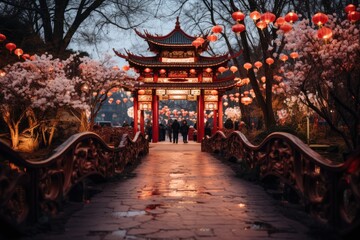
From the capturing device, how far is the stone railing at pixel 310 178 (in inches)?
170

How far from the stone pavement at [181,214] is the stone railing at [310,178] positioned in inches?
13.7

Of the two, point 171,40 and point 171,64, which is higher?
point 171,40

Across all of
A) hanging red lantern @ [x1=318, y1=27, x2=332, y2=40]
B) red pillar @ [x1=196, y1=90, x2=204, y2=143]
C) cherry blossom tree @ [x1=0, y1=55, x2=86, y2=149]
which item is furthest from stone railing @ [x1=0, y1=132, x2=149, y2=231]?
red pillar @ [x1=196, y1=90, x2=204, y2=143]

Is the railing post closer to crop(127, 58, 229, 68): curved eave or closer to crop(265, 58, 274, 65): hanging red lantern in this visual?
crop(265, 58, 274, 65): hanging red lantern

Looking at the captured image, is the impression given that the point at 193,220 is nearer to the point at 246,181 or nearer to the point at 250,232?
the point at 250,232

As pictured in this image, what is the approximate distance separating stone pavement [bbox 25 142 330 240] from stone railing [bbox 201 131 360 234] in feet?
1.14

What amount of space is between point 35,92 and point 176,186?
13.1 metres

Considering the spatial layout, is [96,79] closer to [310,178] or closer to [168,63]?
[168,63]

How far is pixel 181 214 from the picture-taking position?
597 centimetres

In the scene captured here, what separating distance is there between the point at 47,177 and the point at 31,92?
15.4 meters

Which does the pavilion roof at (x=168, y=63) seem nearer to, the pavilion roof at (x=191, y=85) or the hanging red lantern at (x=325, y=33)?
the pavilion roof at (x=191, y=85)

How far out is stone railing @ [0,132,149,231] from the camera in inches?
170

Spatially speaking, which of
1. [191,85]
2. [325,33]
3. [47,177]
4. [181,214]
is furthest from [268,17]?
[191,85]

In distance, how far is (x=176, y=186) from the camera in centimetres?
882
